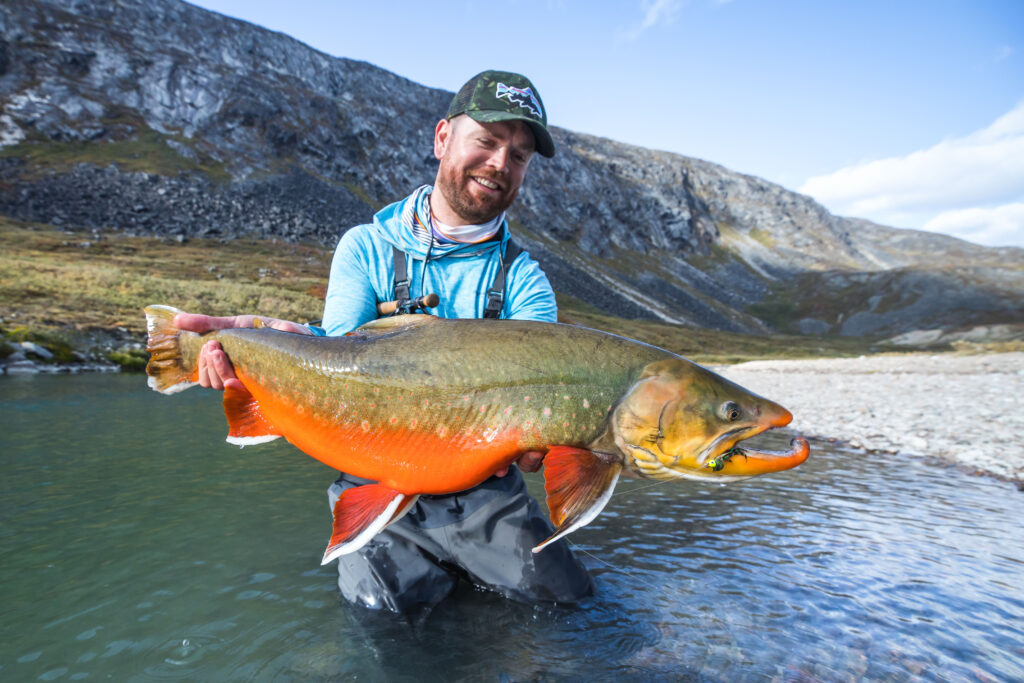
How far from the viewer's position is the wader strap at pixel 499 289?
4.02 metres

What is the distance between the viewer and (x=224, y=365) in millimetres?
3180

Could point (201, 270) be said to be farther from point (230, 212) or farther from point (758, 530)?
point (758, 530)

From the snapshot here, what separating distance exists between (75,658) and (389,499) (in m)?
2.29

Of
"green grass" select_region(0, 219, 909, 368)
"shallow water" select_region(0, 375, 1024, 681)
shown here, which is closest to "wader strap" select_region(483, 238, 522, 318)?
"shallow water" select_region(0, 375, 1024, 681)

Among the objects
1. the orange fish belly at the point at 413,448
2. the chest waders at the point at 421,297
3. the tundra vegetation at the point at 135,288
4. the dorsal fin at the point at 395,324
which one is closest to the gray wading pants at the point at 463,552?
the orange fish belly at the point at 413,448

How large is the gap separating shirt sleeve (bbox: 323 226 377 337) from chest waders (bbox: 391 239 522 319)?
0.22 meters

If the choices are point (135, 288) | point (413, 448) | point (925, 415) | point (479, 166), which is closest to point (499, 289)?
point (479, 166)

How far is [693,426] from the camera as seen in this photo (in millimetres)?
2625

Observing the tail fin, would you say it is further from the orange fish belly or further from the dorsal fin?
the dorsal fin

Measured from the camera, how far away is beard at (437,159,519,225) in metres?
3.98

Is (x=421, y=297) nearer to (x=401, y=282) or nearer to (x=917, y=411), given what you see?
(x=401, y=282)

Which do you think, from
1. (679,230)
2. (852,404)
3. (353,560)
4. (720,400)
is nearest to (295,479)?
(353,560)

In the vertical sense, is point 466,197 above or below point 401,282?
above

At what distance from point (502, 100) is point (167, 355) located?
2.73 meters
